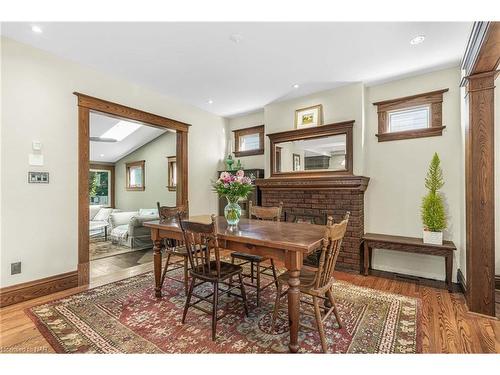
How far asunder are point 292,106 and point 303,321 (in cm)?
320

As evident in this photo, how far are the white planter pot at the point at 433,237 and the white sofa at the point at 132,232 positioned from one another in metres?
4.52

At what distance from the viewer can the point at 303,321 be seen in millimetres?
2117

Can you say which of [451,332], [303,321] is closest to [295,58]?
[303,321]

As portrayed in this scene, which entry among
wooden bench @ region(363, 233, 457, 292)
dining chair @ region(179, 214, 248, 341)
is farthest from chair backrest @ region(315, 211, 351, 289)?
wooden bench @ region(363, 233, 457, 292)

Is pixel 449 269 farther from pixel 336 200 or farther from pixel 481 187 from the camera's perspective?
pixel 336 200

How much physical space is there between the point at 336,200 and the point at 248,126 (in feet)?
7.84

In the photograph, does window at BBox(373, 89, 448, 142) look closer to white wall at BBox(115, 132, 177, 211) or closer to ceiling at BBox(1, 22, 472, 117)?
ceiling at BBox(1, 22, 472, 117)

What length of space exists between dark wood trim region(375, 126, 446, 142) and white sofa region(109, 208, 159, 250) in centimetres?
432

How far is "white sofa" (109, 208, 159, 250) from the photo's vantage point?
15.6ft

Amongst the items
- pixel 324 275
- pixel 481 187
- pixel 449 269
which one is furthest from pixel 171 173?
pixel 481 187

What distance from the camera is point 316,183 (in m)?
3.63

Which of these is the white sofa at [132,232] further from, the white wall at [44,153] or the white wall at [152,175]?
the white wall at [44,153]

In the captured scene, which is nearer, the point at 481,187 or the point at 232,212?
the point at 481,187
